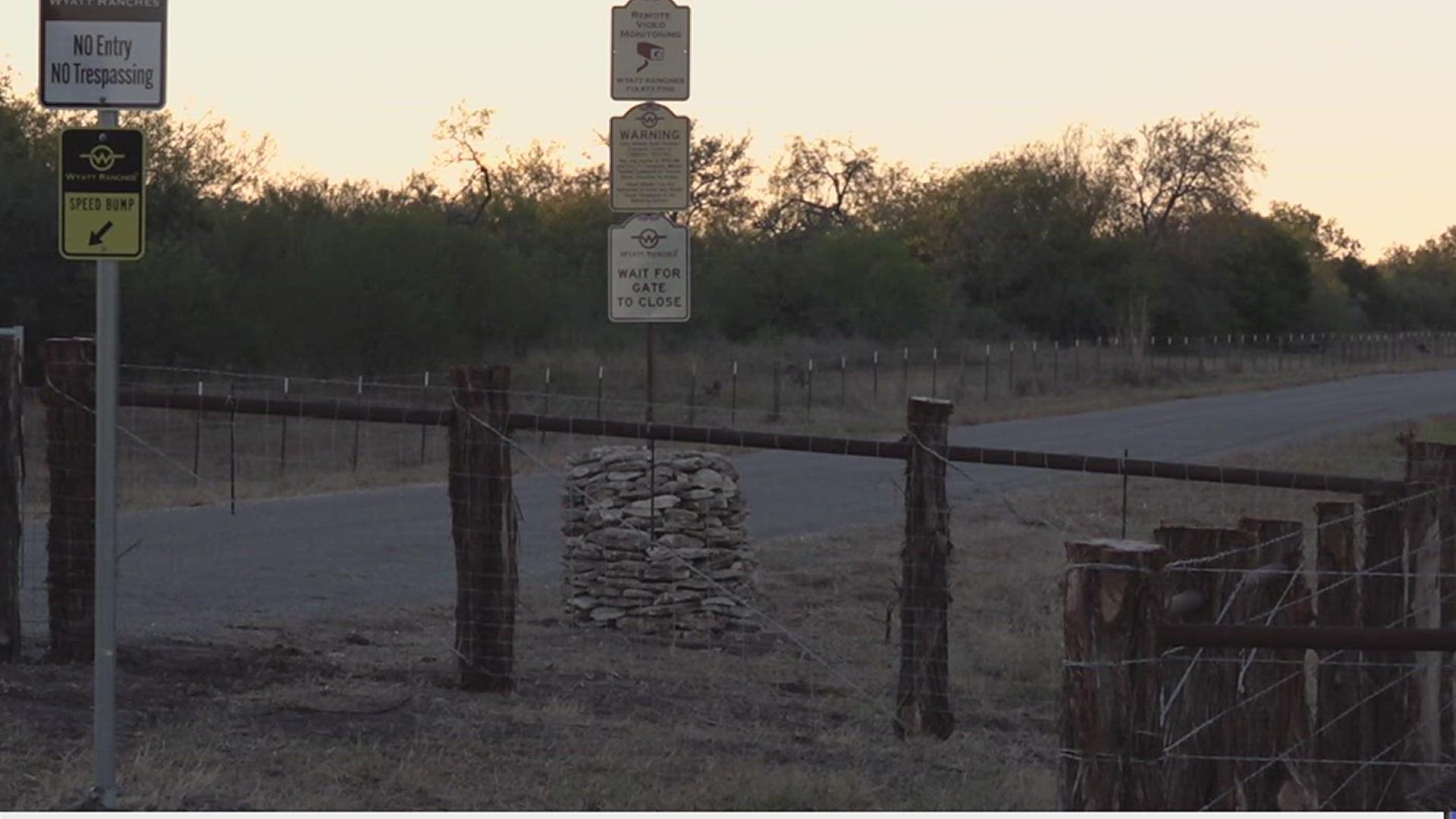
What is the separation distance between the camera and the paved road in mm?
13047

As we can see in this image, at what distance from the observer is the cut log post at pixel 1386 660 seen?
8.20 m

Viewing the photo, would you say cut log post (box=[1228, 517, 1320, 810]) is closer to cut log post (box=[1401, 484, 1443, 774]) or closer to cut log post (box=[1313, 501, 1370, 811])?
cut log post (box=[1313, 501, 1370, 811])

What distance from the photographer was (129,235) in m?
6.70

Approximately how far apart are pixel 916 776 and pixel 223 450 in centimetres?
1843

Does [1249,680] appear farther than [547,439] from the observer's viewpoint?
No

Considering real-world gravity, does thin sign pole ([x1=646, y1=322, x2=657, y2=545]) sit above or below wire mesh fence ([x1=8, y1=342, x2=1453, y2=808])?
above

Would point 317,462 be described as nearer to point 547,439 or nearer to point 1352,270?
point 547,439

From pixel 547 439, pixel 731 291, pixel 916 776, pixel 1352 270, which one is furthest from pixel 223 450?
pixel 1352 270

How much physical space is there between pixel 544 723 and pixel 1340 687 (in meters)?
3.49

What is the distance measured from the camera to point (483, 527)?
927 cm

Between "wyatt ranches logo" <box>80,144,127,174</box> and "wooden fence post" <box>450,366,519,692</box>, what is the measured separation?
2.75 metres

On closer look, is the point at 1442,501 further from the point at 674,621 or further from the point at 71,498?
the point at 71,498

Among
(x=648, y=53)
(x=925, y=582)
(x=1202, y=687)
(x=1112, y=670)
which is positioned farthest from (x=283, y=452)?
(x=1112, y=670)

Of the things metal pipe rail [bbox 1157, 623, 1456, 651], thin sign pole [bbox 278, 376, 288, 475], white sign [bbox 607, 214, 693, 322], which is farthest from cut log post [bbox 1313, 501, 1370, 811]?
thin sign pole [bbox 278, 376, 288, 475]
